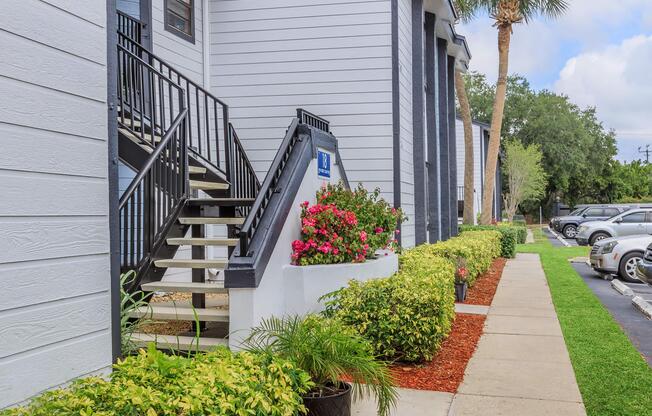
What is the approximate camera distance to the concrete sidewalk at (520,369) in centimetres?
468

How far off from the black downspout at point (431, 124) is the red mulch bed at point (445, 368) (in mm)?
7343

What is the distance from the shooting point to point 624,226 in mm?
22969

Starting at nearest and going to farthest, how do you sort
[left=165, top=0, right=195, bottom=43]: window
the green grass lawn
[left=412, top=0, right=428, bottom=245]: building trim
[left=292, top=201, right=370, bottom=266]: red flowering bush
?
the green grass lawn, [left=292, top=201, right=370, bottom=266]: red flowering bush, [left=165, top=0, right=195, bottom=43]: window, [left=412, top=0, right=428, bottom=245]: building trim

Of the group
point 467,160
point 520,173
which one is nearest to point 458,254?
point 467,160

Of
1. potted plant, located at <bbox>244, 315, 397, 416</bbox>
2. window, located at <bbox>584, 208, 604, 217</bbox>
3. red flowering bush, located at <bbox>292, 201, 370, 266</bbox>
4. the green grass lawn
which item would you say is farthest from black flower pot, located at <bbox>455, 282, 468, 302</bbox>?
window, located at <bbox>584, 208, 604, 217</bbox>

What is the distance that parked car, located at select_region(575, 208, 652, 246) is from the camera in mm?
22641

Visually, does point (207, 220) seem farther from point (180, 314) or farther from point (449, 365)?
point (449, 365)

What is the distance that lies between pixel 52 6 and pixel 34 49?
0.27 m

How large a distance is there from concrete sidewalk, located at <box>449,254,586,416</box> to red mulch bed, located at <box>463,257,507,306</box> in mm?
377

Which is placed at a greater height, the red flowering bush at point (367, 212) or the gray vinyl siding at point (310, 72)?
the gray vinyl siding at point (310, 72)

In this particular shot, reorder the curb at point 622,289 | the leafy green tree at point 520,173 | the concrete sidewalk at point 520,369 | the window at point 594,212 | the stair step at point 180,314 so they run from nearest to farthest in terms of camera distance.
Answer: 1. the concrete sidewalk at point 520,369
2. the stair step at point 180,314
3. the curb at point 622,289
4. the window at point 594,212
5. the leafy green tree at point 520,173

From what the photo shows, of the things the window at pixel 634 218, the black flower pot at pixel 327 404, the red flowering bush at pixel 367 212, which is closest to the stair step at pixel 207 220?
the red flowering bush at pixel 367 212

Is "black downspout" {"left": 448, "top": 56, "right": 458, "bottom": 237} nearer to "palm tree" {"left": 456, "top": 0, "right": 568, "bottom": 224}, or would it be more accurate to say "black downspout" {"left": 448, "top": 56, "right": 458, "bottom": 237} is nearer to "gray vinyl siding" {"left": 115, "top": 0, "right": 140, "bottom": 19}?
"palm tree" {"left": 456, "top": 0, "right": 568, "bottom": 224}

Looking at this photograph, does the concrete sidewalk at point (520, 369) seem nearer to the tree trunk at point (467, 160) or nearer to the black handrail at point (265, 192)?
the black handrail at point (265, 192)
